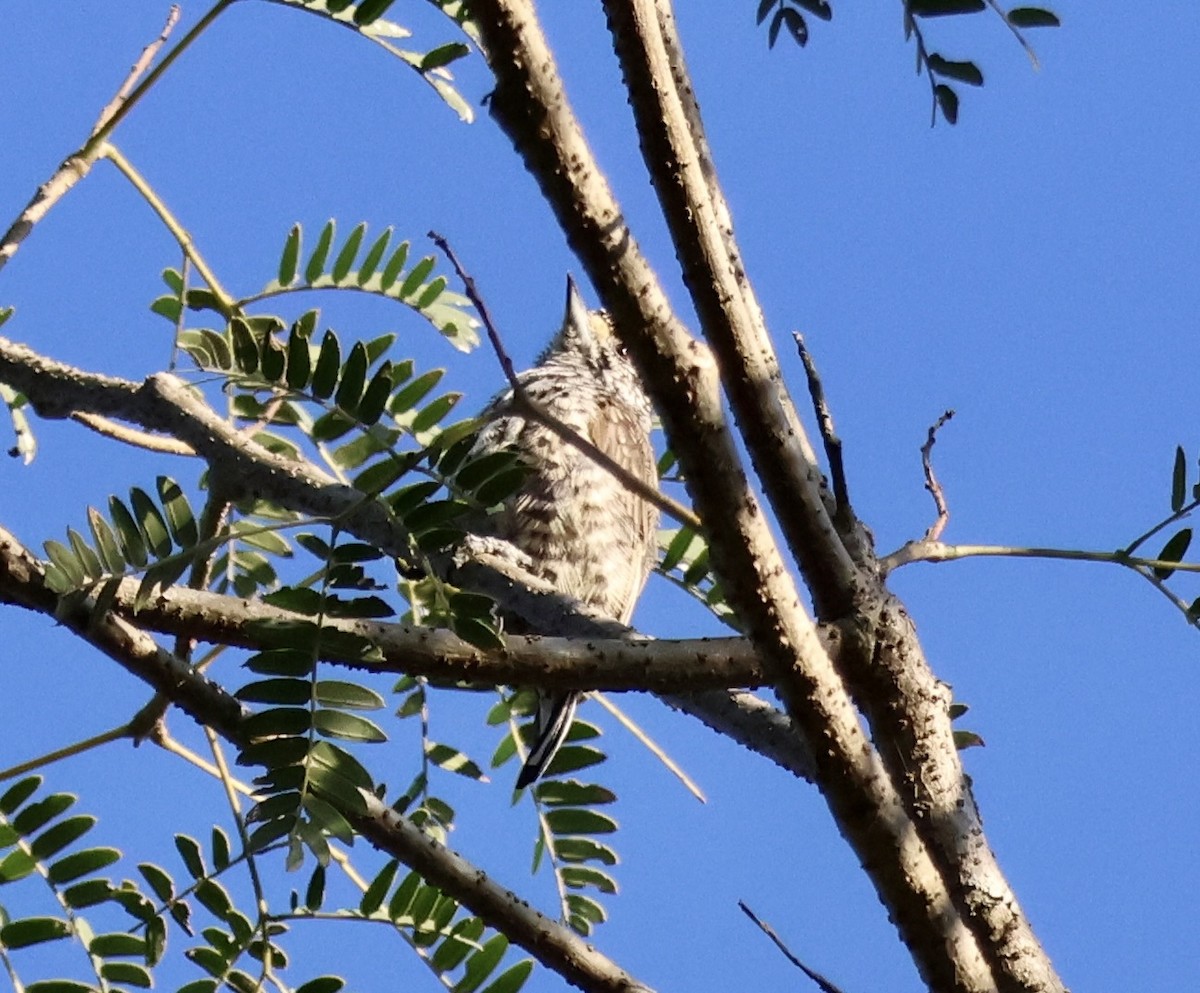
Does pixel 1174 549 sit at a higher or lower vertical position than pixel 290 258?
lower

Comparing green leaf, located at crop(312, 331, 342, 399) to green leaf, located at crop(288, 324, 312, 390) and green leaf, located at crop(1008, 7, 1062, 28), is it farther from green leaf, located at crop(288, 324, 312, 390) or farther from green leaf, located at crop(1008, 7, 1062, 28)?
green leaf, located at crop(1008, 7, 1062, 28)

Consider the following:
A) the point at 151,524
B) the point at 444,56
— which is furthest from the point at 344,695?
the point at 444,56

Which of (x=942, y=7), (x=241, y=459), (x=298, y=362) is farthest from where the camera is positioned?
(x=241, y=459)

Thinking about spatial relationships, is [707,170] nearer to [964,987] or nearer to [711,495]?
[711,495]

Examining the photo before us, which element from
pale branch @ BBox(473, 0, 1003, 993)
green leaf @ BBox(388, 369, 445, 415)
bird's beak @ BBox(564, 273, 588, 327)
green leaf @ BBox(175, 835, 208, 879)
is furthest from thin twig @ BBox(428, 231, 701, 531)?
bird's beak @ BBox(564, 273, 588, 327)

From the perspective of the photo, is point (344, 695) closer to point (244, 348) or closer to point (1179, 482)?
point (244, 348)

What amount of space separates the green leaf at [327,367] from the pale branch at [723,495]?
703 millimetres

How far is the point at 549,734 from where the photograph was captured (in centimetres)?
319

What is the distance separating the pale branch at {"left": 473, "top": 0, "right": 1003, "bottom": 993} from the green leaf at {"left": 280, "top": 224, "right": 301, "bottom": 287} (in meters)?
1.67

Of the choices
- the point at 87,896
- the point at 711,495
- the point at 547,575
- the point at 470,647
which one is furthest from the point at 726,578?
the point at 547,575

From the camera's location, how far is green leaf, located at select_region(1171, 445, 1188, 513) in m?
2.24

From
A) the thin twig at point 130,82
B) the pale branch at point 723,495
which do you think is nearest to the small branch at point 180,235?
the thin twig at point 130,82

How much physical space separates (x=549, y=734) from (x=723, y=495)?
5.18 feet

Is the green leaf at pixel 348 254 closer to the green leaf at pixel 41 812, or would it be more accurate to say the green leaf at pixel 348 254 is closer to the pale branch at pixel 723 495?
the green leaf at pixel 41 812
